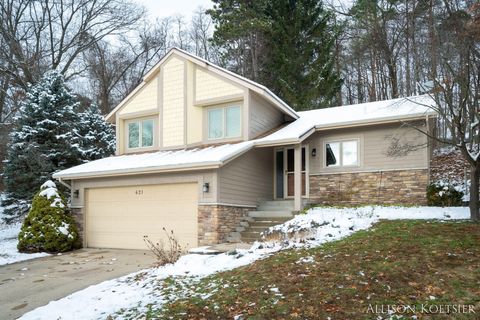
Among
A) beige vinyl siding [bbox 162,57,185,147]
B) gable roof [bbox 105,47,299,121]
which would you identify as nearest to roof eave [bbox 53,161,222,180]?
beige vinyl siding [bbox 162,57,185,147]

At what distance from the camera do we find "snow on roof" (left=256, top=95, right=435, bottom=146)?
13039 mm

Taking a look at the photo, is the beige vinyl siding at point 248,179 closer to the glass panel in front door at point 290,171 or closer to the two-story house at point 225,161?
the two-story house at point 225,161

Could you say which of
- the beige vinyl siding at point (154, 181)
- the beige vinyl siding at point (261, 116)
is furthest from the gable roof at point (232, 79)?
the beige vinyl siding at point (154, 181)

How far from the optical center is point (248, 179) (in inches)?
546

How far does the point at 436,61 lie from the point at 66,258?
1177 cm

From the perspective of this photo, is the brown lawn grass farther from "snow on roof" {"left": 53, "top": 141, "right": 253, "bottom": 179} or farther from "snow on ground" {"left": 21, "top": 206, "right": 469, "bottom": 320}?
"snow on roof" {"left": 53, "top": 141, "right": 253, "bottom": 179}

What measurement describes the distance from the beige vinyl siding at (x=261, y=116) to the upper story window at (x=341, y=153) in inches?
89.4

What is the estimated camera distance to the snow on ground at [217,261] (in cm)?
664

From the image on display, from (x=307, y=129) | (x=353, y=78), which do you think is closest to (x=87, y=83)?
(x=353, y=78)

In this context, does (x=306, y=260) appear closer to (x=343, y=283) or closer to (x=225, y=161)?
(x=343, y=283)

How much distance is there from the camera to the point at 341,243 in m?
8.64

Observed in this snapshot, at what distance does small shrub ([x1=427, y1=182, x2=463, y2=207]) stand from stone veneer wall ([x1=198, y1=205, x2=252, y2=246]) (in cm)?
610

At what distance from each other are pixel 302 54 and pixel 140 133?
1120cm

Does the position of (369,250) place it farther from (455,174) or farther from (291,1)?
(291,1)
